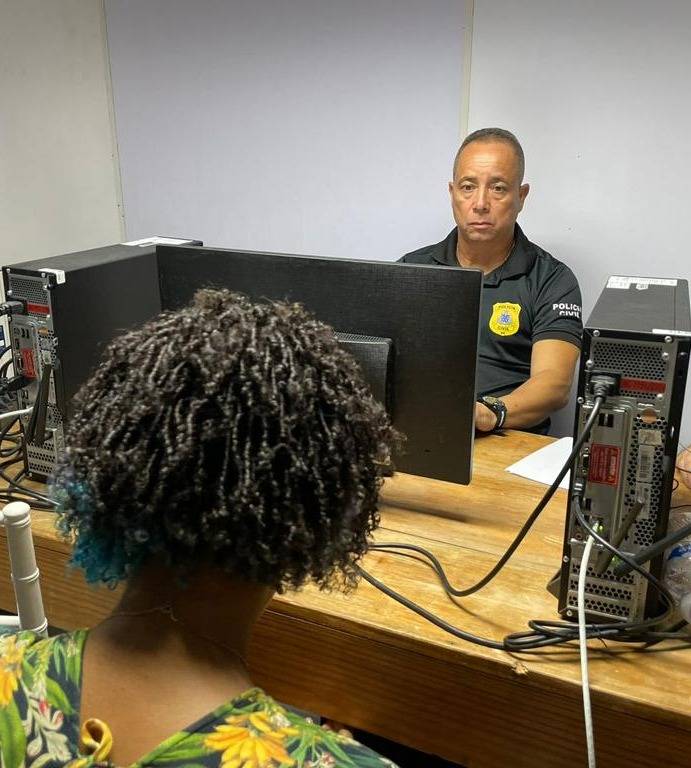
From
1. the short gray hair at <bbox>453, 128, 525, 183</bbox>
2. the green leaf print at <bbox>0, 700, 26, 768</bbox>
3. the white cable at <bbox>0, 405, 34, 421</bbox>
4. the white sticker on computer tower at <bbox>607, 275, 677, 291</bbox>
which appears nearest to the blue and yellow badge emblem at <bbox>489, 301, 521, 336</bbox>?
the short gray hair at <bbox>453, 128, 525, 183</bbox>

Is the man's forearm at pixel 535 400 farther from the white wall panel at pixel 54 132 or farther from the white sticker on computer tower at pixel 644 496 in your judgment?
the white wall panel at pixel 54 132

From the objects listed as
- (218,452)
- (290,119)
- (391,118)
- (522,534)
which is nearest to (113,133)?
(290,119)

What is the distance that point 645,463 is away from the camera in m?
0.91

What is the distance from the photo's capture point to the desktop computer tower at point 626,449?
878 millimetres

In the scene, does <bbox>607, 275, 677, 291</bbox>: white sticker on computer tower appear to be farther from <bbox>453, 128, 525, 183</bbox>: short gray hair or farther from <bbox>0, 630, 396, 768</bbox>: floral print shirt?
<bbox>453, 128, 525, 183</bbox>: short gray hair

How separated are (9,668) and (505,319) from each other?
1.78m

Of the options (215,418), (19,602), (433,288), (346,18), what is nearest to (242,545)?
(215,418)

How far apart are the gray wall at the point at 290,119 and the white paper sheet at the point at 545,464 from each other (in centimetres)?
131

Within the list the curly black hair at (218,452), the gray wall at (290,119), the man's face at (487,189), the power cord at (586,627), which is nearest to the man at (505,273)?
the man's face at (487,189)

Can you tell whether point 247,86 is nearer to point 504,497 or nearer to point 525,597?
point 504,497

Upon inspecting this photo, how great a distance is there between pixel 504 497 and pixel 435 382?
298 mm

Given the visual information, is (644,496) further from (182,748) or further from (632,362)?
(182,748)

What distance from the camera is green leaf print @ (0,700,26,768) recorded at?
1.85ft

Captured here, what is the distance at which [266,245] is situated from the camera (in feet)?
9.63
